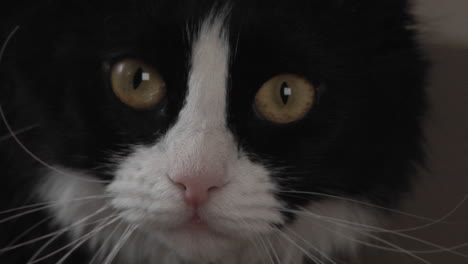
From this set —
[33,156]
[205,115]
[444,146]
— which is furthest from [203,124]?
[444,146]

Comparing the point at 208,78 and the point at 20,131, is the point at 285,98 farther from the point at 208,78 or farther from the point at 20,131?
the point at 20,131

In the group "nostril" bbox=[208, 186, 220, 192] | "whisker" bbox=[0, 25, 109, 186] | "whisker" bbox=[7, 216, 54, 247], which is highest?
"whisker" bbox=[0, 25, 109, 186]

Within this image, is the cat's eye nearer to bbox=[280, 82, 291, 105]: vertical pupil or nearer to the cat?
the cat

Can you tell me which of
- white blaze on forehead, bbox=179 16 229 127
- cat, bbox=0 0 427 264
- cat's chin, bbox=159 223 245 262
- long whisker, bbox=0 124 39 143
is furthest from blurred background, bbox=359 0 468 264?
long whisker, bbox=0 124 39 143

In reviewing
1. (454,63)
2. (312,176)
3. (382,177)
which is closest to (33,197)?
(312,176)

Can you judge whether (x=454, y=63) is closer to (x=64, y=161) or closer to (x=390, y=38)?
(x=390, y=38)

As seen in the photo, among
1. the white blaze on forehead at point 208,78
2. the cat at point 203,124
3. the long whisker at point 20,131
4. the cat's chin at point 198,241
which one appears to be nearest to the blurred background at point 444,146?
the cat at point 203,124
